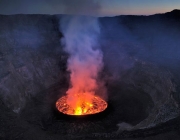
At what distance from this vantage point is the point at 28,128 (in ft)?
49.8

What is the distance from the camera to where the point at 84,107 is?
22203 millimetres

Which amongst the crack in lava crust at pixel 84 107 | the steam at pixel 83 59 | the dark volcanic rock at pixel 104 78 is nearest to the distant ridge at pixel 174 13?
the dark volcanic rock at pixel 104 78

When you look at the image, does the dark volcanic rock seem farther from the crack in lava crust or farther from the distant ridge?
the distant ridge

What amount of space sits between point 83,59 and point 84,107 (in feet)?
40.6

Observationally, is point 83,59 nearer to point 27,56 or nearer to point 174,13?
point 27,56

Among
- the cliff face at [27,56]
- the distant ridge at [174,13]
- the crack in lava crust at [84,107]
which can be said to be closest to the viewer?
the crack in lava crust at [84,107]

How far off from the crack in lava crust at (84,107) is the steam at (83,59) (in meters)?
1.11

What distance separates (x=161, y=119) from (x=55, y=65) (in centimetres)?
1942

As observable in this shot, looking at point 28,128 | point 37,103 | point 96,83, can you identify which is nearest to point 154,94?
point 96,83

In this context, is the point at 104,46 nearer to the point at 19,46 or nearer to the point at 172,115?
the point at 19,46

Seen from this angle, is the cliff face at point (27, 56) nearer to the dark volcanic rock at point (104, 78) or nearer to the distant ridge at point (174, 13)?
the dark volcanic rock at point (104, 78)

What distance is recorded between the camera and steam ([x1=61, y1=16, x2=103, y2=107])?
27969mm

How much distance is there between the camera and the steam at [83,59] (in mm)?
27969

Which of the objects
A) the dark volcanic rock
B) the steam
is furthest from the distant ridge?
the steam
